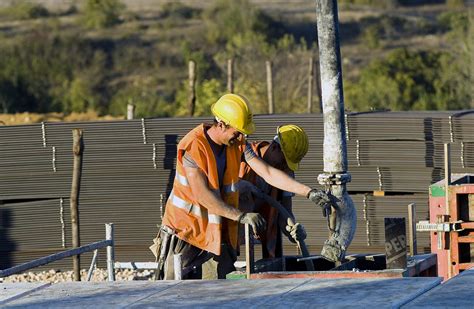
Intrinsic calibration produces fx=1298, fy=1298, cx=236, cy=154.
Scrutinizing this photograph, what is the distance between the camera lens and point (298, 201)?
16.4 m

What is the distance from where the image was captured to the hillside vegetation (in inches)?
1348

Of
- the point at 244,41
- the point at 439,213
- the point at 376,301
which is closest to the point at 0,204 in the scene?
the point at 439,213

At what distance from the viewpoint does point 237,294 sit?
20.7 ft

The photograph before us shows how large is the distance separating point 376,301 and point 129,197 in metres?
11.0

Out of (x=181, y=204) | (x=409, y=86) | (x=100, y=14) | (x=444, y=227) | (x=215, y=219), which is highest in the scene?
(x=100, y=14)

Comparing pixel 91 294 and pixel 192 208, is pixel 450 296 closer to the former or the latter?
pixel 91 294

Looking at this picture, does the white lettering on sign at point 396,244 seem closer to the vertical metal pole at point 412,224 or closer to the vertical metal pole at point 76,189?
the vertical metal pole at point 412,224

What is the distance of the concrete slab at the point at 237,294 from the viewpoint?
598 centimetres

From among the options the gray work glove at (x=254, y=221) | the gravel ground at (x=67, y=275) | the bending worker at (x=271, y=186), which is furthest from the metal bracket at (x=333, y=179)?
the gravel ground at (x=67, y=275)

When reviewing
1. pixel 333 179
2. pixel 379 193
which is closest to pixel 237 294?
pixel 333 179

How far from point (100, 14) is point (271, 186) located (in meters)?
42.8

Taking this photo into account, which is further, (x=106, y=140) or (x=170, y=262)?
(x=106, y=140)

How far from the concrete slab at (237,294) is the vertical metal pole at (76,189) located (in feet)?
28.2

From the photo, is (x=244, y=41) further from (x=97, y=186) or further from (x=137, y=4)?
(x=97, y=186)
